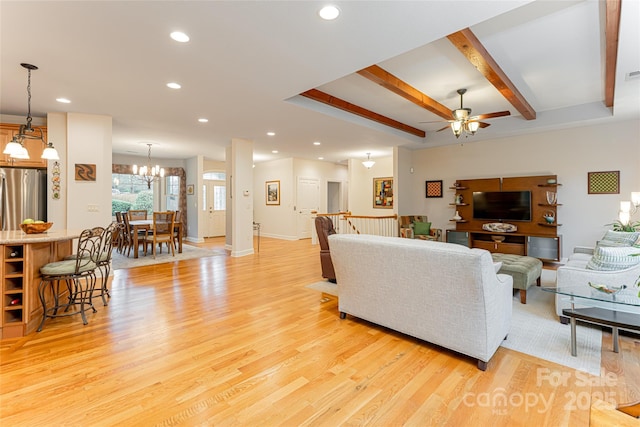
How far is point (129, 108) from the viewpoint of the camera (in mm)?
4527

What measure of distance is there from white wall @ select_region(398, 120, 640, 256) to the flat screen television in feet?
1.44

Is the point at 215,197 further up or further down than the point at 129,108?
further down

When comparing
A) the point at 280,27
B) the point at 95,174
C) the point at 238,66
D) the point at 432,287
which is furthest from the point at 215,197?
the point at 432,287

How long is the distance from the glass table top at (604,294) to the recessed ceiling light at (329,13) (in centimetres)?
280

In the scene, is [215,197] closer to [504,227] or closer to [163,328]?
[163,328]

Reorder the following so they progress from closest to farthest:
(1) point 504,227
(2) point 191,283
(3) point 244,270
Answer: (2) point 191,283 → (3) point 244,270 → (1) point 504,227

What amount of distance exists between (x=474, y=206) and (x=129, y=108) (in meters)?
6.93

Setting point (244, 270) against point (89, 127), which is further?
point (244, 270)

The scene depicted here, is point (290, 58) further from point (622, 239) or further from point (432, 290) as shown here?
point (622, 239)

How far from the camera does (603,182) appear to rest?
5.35 metres

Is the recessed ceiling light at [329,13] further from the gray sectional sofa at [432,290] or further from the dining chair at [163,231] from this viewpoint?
the dining chair at [163,231]

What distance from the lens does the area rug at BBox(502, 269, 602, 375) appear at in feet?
7.62

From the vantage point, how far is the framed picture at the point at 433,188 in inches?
293

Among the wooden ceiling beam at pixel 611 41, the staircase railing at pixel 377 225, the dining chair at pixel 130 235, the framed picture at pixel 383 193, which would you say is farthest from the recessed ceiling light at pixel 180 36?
the framed picture at pixel 383 193
